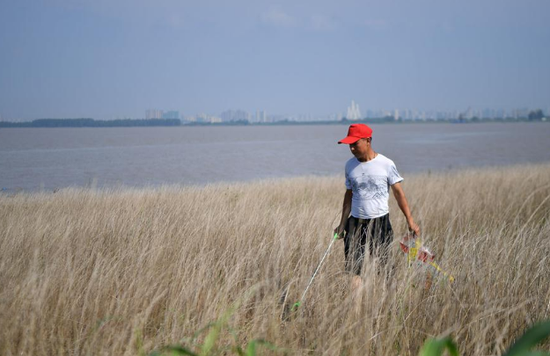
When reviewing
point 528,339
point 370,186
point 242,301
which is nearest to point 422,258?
point 370,186

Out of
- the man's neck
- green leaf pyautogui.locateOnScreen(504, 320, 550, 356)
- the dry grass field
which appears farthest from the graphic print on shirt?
green leaf pyautogui.locateOnScreen(504, 320, 550, 356)

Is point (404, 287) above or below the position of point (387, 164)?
below

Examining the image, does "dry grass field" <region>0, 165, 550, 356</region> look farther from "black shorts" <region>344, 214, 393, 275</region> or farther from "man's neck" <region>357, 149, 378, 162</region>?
"man's neck" <region>357, 149, 378, 162</region>

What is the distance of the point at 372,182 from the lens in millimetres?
4488

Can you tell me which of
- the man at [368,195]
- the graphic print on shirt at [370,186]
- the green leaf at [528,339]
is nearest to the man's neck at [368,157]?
the man at [368,195]

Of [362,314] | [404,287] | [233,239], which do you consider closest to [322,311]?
[362,314]

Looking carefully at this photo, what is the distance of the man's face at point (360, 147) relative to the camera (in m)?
4.36

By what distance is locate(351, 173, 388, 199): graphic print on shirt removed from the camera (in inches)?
176

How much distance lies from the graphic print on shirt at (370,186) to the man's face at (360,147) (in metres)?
0.22

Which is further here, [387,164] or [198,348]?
[387,164]

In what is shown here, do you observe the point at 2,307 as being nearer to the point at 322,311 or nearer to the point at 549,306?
the point at 322,311

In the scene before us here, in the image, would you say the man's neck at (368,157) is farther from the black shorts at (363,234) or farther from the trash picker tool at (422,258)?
the trash picker tool at (422,258)

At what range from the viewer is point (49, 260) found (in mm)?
4516

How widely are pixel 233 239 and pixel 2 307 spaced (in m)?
2.62
